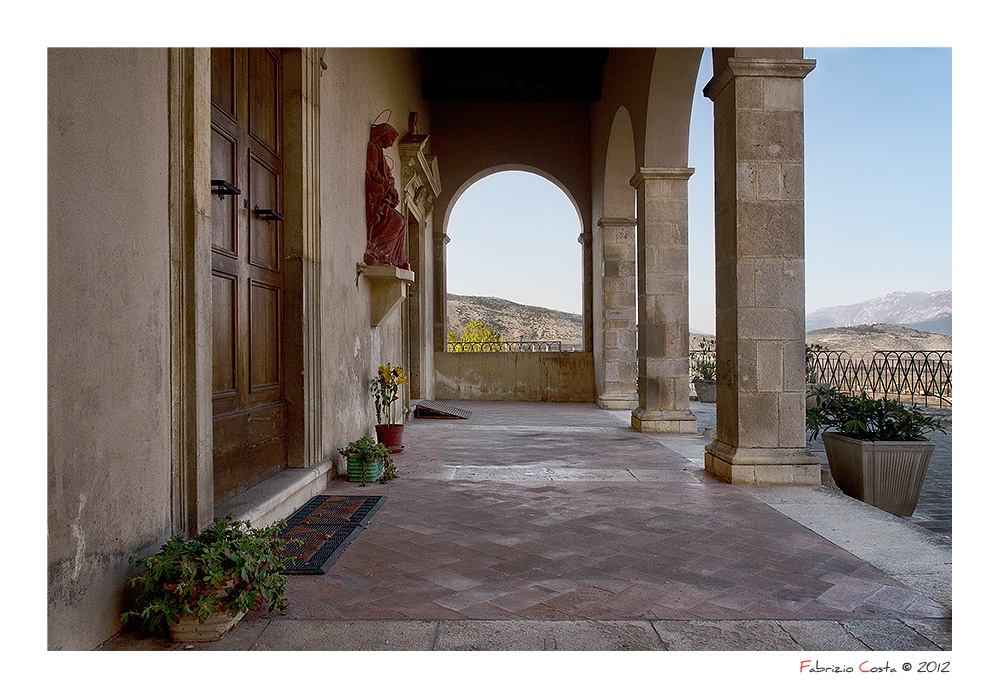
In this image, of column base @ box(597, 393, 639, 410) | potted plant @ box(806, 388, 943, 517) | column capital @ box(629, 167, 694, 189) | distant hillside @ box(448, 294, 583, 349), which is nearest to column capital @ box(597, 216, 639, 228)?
column base @ box(597, 393, 639, 410)

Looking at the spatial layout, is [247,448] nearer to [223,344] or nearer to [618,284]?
[223,344]

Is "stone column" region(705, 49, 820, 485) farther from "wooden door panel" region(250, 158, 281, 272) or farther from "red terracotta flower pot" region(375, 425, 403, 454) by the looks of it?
"wooden door panel" region(250, 158, 281, 272)

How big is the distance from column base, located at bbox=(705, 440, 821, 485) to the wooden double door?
3.00 metres

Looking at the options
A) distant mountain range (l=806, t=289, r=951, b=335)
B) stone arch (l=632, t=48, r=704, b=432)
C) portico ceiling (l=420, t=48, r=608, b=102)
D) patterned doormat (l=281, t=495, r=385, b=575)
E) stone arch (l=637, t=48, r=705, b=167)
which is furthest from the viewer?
distant mountain range (l=806, t=289, r=951, b=335)

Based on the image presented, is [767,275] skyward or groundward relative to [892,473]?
skyward

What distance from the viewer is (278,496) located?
3555 mm

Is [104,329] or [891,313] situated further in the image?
[891,313]

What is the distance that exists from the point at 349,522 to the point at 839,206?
14.6 metres

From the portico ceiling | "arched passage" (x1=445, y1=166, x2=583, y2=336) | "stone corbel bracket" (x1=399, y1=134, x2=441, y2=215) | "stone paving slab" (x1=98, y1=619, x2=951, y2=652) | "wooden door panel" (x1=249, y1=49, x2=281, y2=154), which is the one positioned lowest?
"stone paving slab" (x1=98, y1=619, x2=951, y2=652)

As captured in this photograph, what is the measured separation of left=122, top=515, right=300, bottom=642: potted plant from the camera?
6.70ft

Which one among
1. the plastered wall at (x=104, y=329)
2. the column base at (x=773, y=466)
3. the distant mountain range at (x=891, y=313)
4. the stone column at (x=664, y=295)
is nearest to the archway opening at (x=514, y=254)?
the distant mountain range at (x=891, y=313)

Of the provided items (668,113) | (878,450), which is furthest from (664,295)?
(878,450)

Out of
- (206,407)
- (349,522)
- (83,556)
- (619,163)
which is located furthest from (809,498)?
(619,163)

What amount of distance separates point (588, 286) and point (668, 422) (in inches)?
222
